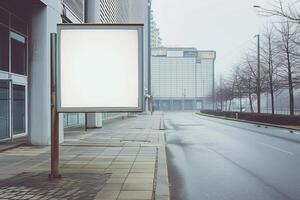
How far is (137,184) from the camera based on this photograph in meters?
8.48

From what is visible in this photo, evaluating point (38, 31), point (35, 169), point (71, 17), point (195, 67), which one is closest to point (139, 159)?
point (35, 169)

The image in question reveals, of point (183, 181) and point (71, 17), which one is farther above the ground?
point (71, 17)

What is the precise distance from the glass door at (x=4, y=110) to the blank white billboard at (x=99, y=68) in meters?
8.50

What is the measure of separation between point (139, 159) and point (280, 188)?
488 centimetres

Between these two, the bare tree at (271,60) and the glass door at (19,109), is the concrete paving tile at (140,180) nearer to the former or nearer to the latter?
the glass door at (19,109)

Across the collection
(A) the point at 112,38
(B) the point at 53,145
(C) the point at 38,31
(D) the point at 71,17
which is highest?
(D) the point at 71,17

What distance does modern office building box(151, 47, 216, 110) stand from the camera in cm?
15325

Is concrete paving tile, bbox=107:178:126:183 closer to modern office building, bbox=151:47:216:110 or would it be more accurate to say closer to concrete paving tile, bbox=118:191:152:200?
concrete paving tile, bbox=118:191:152:200

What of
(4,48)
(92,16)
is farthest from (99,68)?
(92,16)

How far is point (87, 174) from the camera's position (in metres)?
9.53

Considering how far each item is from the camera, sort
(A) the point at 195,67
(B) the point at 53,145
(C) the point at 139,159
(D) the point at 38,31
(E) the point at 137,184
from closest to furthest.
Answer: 1. (E) the point at 137,184
2. (B) the point at 53,145
3. (C) the point at 139,159
4. (D) the point at 38,31
5. (A) the point at 195,67

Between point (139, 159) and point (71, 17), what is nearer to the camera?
point (139, 159)

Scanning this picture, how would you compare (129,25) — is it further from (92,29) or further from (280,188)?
(280,188)

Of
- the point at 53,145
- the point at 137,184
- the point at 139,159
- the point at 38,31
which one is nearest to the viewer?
the point at 137,184
